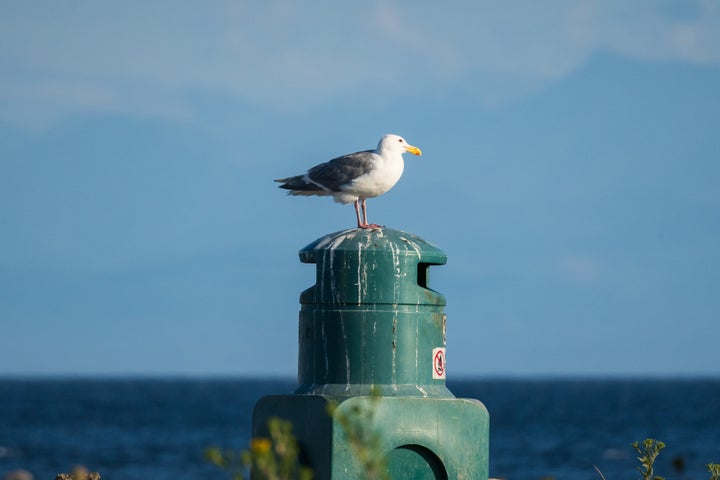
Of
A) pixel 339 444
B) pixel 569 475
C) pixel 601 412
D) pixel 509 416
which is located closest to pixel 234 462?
pixel 339 444

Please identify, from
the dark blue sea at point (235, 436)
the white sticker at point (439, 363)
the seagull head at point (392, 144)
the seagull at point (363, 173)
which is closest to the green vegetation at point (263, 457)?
the white sticker at point (439, 363)

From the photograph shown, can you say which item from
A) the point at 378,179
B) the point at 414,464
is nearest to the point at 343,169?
the point at 378,179

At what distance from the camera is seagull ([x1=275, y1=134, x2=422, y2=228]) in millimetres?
6586

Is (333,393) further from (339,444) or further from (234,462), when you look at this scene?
(234,462)

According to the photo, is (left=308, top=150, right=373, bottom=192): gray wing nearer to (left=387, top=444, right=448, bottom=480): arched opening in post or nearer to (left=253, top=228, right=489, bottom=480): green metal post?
(left=253, top=228, right=489, bottom=480): green metal post

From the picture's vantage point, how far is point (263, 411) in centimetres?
529

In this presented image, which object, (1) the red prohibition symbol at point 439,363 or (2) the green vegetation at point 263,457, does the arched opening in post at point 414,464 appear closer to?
(1) the red prohibition symbol at point 439,363

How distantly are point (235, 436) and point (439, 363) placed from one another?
57493 mm

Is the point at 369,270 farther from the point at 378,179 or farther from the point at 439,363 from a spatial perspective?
the point at 378,179

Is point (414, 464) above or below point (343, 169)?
below

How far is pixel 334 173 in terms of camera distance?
265 inches

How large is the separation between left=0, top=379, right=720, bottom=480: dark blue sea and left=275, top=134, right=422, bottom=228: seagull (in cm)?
1762

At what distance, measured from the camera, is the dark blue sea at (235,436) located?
43.3 meters

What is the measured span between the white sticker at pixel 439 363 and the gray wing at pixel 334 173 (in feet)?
5.12
